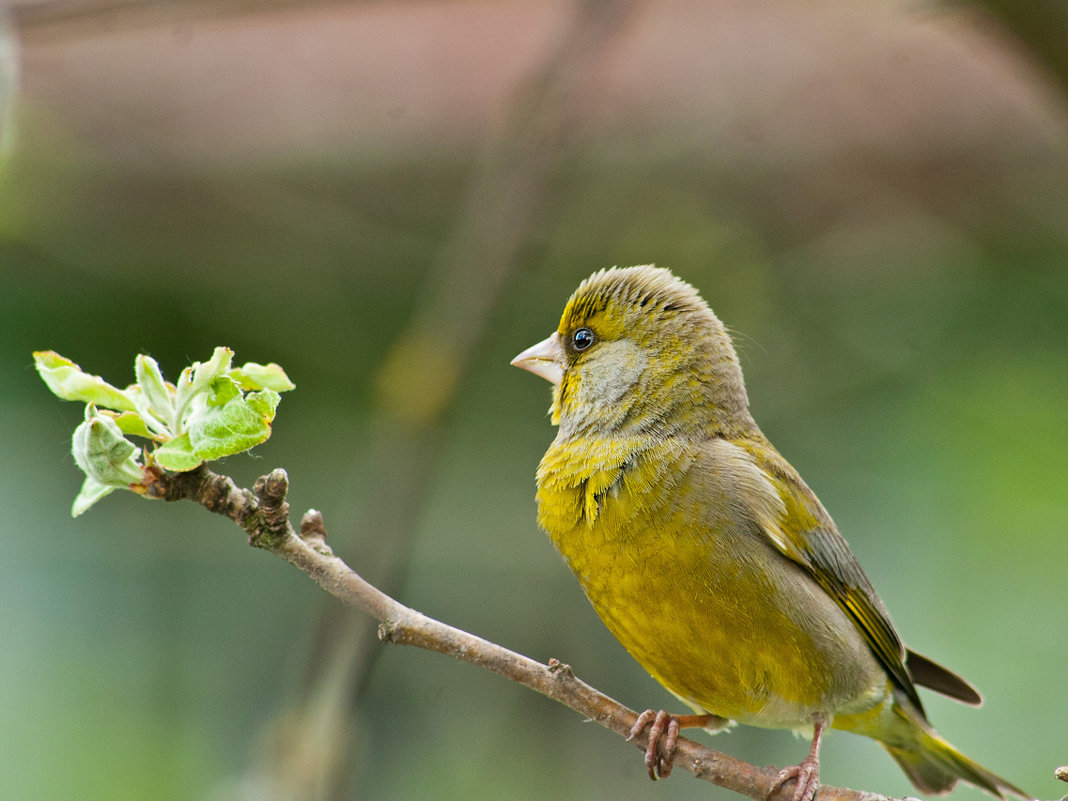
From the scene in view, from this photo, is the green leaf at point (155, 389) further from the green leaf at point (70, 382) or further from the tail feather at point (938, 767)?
the tail feather at point (938, 767)

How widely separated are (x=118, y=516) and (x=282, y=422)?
76 centimetres

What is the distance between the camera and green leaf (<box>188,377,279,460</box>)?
59.9 inches

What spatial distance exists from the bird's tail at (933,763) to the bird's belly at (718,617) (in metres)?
0.60

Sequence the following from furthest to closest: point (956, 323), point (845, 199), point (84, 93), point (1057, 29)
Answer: point (956, 323) → point (845, 199) → point (84, 93) → point (1057, 29)

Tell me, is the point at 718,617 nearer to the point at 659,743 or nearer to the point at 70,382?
the point at 659,743

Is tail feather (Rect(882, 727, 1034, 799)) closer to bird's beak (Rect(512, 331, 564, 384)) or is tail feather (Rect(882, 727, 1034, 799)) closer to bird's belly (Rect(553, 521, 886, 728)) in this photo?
bird's belly (Rect(553, 521, 886, 728))

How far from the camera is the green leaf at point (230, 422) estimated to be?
1521 mm

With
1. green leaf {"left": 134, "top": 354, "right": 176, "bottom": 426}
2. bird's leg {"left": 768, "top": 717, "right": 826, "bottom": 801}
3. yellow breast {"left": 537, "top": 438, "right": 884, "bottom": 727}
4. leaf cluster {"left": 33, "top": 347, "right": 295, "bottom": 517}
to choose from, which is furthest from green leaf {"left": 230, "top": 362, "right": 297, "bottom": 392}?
bird's leg {"left": 768, "top": 717, "right": 826, "bottom": 801}

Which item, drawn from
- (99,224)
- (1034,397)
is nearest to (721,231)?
(1034,397)

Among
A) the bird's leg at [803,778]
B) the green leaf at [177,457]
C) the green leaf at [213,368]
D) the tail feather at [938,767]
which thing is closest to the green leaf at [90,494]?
the green leaf at [177,457]

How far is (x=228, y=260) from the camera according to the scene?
446 centimetres

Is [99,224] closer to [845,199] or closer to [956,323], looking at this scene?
[845,199]

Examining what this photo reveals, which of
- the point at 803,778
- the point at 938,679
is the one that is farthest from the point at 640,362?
the point at 938,679

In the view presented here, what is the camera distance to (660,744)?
260cm
